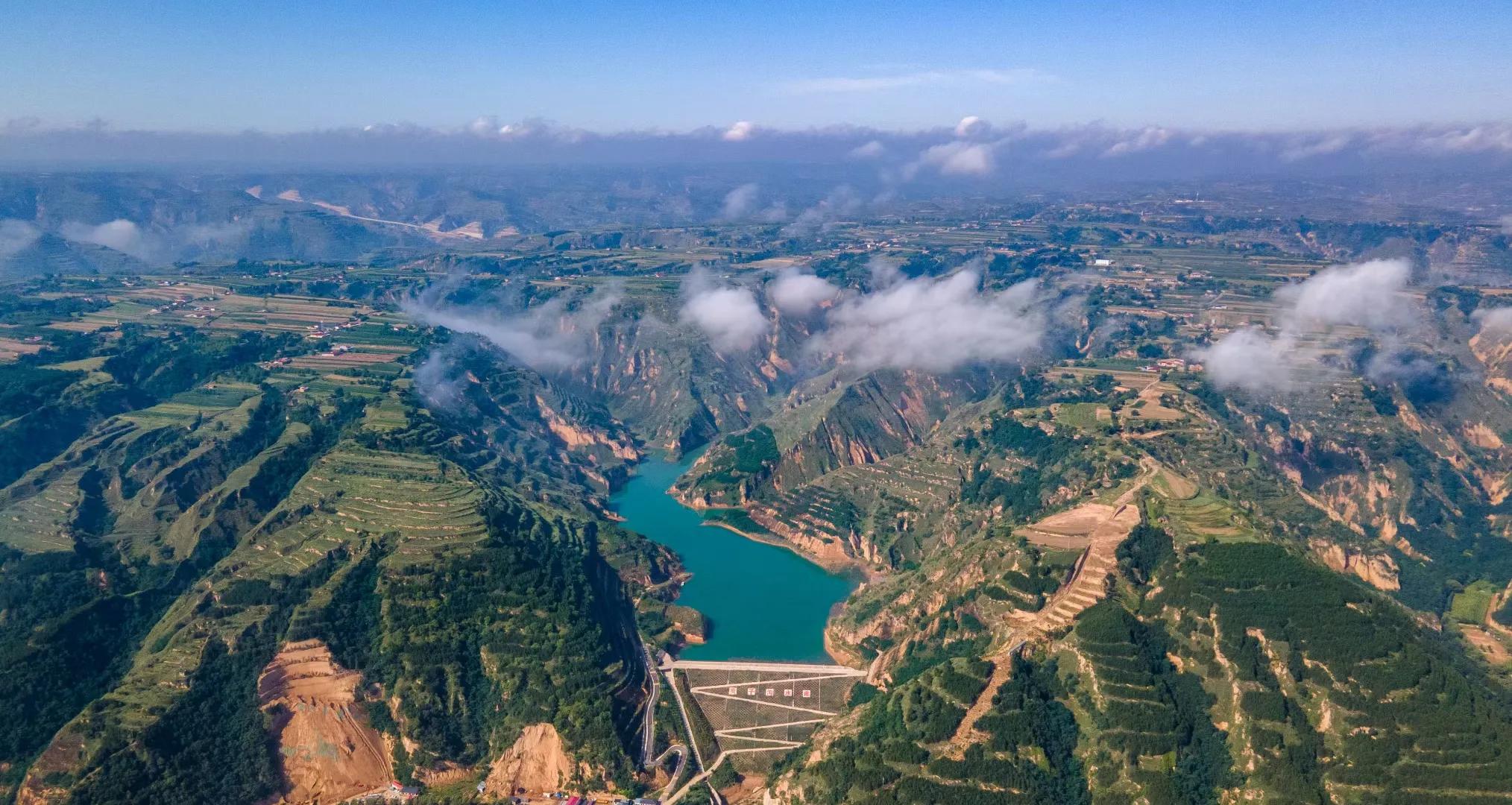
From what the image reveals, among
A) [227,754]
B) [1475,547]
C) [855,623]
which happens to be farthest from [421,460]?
[1475,547]

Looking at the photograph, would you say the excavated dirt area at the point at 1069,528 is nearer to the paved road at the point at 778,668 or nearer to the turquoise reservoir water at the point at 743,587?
the paved road at the point at 778,668

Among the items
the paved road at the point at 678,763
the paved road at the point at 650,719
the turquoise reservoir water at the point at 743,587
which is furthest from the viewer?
the turquoise reservoir water at the point at 743,587

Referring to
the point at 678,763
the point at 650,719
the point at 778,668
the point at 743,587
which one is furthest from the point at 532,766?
the point at 743,587

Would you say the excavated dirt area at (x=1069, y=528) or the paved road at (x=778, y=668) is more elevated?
the excavated dirt area at (x=1069, y=528)

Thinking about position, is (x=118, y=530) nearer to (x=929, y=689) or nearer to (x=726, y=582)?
(x=726, y=582)

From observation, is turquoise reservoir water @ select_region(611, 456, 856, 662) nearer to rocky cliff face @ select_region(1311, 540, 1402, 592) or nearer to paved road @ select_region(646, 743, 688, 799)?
paved road @ select_region(646, 743, 688, 799)

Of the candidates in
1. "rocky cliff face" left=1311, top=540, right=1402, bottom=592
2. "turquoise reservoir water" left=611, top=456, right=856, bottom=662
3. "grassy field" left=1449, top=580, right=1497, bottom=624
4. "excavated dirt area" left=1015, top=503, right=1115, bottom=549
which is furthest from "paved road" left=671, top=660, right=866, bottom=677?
"grassy field" left=1449, top=580, right=1497, bottom=624

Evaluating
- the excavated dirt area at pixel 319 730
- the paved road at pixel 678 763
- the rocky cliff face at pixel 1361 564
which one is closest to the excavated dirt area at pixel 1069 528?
the rocky cliff face at pixel 1361 564
